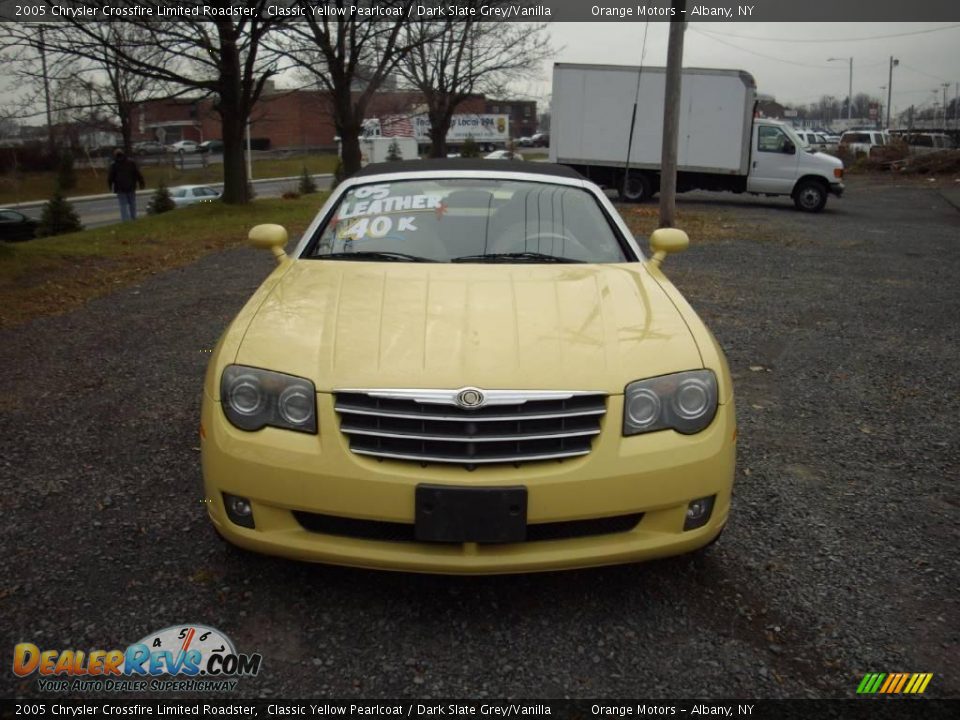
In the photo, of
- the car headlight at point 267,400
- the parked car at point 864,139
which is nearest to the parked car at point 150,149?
the parked car at point 864,139

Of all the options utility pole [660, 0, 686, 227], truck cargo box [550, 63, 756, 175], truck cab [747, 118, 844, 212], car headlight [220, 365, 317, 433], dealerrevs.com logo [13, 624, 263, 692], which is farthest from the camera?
truck cargo box [550, 63, 756, 175]

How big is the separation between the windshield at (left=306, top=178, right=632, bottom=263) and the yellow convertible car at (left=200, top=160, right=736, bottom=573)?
0.78 meters

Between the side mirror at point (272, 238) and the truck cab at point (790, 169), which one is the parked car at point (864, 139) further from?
the side mirror at point (272, 238)

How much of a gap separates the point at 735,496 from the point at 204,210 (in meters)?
17.6

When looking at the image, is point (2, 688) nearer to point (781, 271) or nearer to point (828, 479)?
point (828, 479)

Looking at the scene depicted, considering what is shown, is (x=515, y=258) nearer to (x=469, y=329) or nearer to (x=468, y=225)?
(x=468, y=225)

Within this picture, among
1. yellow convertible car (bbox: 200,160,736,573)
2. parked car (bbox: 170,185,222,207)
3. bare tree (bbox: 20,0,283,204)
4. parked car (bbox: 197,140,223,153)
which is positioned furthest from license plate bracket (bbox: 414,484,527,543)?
parked car (bbox: 197,140,223,153)

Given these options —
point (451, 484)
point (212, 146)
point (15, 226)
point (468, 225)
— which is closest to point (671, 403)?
point (451, 484)

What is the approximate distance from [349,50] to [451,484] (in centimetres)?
2360

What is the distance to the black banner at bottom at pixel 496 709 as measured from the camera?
7.30 feet

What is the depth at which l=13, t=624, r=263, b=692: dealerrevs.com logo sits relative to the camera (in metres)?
2.35

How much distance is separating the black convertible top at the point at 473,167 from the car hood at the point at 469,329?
3.73ft

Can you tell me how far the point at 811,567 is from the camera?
3021mm

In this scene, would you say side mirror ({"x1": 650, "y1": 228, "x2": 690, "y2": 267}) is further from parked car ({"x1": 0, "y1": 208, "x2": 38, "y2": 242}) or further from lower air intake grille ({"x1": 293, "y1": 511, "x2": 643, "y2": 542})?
parked car ({"x1": 0, "y1": 208, "x2": 38, "y2": 242})
